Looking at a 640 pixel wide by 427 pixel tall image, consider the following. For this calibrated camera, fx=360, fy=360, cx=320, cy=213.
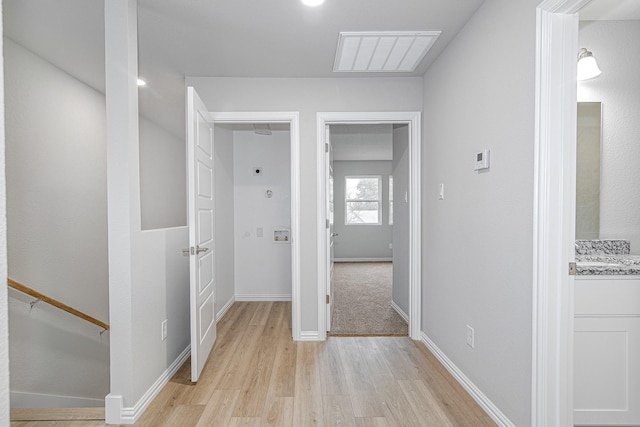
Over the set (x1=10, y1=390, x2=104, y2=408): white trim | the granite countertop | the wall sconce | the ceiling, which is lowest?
(x1=10, y1=390, x2=104, y2=408): white trim

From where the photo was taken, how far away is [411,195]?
128 inches

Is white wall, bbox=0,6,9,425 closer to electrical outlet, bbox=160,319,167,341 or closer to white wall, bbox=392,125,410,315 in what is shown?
electrical outlet, bbox=160,319,167,341

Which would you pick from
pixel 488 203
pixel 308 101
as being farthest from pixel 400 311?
pixel 308 101

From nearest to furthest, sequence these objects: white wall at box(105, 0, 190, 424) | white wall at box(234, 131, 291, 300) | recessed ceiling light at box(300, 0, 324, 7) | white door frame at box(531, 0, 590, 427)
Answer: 1. white door frame at box(531, 0, 590, 427)
2. white wall at box(105, 0, 190, 424)
3. recessed ceiling light at box(300, 0, 324, 7)
4. white wall at box(234, 131, 291, 300)

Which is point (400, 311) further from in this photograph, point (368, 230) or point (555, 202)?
point (368, 230)

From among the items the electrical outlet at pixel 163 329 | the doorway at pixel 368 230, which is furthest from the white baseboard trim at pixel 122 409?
the doorway at pixel 368 230

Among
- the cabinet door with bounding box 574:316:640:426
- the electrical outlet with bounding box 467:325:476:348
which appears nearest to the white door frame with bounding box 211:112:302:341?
the electrical outlet with bounding box 467:325:476:348

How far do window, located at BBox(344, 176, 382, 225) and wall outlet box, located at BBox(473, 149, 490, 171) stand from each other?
252 inches

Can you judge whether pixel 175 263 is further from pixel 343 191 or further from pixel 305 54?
pixel 343 191

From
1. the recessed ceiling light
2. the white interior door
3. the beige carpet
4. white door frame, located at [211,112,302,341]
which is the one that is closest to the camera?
the recessed ceiling light

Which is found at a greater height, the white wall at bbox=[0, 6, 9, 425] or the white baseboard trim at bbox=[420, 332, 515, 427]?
the white wall at bbox=[0, 6, 9, 425]

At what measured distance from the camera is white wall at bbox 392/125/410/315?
368 centimetres

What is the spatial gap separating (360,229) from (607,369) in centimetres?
691

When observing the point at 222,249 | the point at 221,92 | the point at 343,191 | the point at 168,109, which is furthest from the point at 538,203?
the point at 343,191
